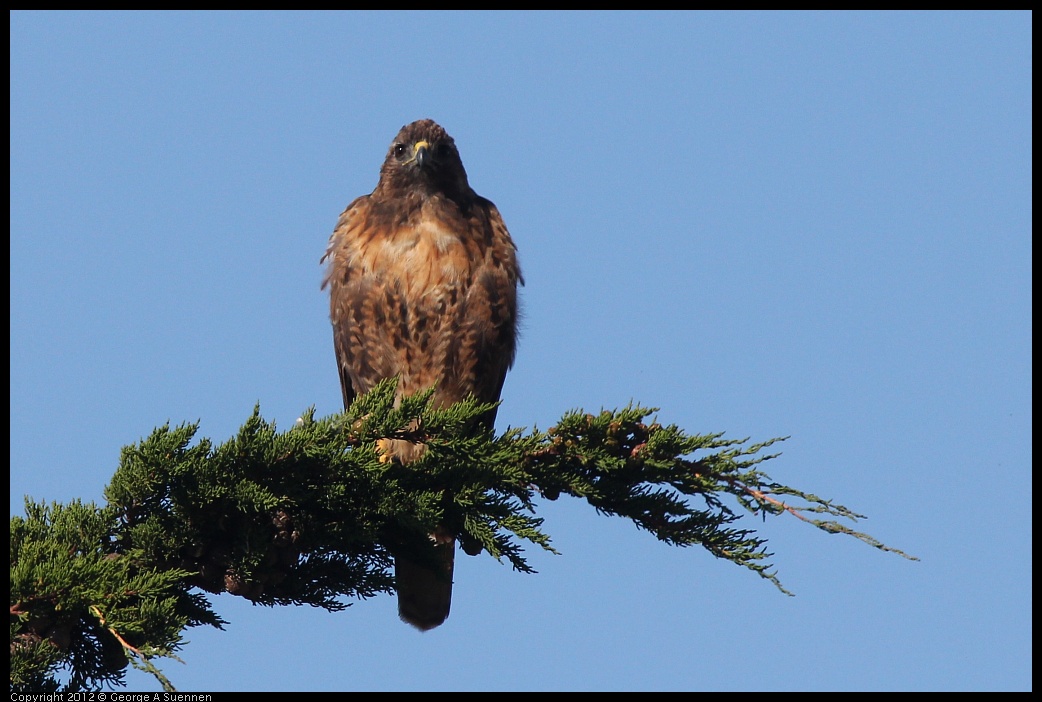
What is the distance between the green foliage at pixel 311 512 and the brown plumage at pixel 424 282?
1504 mm

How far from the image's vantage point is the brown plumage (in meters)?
5.61

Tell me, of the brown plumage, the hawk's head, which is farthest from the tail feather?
the hawk's head

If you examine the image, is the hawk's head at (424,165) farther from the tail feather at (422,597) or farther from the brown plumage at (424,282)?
the tail feather at (422,597)

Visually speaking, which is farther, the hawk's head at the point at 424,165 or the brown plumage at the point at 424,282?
the hawk's head at the point at 424,165

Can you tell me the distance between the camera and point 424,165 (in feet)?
19.0

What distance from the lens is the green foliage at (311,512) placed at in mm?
3496

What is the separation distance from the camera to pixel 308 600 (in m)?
4.01

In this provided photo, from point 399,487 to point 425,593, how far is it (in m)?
1.09

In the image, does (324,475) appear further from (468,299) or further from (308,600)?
(468,299)

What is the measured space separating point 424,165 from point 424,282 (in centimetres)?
60

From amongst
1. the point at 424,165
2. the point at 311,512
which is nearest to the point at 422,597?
the point at 311,512

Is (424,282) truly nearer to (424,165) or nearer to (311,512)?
(424,165)

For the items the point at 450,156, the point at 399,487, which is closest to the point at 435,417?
the point at 399,487

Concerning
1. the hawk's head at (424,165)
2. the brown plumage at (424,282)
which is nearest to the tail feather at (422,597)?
the brown plumage at (424,282)
